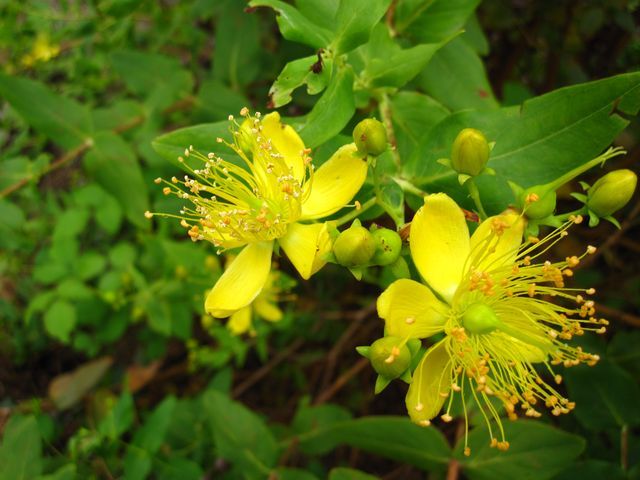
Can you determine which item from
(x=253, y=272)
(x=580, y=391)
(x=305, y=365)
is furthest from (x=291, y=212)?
(x=305, y=365)

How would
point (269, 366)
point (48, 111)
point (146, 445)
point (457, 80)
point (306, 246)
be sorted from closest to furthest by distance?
1. point (306, 246)
2. point (457, 80)
3. point (146, 445)
4. point (48, 111)
5. point (269, 366)

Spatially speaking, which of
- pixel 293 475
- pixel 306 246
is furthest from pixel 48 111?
pixel 293 475

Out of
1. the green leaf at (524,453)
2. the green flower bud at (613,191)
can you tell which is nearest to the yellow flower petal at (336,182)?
the green flower bud at (613,191)

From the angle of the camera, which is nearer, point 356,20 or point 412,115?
point 356,20

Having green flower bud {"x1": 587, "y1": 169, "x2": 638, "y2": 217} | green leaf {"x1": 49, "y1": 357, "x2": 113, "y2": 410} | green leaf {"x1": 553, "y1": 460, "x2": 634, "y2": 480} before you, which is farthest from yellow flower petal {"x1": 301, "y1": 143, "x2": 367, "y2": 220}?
green leaf {"x1": 49, "y1": 357, "x2": 113, "y2": 410}

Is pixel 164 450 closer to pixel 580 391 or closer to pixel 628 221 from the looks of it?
pixel 580 391

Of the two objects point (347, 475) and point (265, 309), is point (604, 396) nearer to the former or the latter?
point (347, 475)
